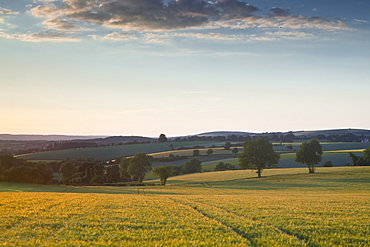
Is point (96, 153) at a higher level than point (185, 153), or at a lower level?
lower

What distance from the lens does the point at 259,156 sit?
85.6 meters

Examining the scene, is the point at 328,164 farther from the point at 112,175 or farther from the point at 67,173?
the point at 67,173

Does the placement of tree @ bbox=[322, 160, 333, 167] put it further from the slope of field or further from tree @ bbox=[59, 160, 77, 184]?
the slope of field

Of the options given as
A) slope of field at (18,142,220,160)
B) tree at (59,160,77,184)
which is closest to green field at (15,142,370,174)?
slope of field at (18,142,220,160)

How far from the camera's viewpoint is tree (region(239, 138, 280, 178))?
85.2 meters

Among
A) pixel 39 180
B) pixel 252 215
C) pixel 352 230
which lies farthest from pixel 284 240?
pixel 39 180

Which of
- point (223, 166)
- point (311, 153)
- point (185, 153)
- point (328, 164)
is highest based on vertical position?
point (311, 153)

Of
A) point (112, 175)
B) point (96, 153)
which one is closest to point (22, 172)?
point (112, 175)

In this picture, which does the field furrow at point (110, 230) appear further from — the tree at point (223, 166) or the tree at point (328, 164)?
the tree at point (223, 166)

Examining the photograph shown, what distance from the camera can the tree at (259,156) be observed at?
280ft

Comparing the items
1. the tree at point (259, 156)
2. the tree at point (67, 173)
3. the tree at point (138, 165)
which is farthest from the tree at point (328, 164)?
the tree at point (67, 173)

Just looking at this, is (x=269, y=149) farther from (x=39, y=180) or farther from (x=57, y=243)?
(x=57, y=243)

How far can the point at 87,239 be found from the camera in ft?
45.2

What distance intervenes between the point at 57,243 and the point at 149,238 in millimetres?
3658
